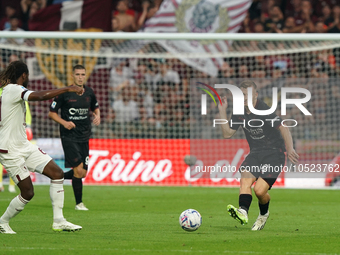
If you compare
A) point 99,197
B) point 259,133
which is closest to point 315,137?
point 99,197

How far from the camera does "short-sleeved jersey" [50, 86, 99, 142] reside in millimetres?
10922

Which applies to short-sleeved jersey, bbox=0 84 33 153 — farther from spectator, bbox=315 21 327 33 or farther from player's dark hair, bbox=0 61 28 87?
spectator, bbox=315 21 327 33

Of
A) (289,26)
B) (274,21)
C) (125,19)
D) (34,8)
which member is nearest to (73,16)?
(34,8)

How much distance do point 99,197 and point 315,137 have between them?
7.00m

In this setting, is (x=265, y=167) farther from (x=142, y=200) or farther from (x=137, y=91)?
(x=137, y=91)

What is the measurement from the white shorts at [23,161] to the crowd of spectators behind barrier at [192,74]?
9.90 m

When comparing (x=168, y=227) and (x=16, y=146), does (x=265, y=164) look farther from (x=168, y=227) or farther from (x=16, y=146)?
(x=16, y=146)

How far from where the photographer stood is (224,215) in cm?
1021

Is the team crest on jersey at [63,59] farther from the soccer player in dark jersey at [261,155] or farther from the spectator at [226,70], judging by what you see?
the soccer player in dark jersey at [261,155]

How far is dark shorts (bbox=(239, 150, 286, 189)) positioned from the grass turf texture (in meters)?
0.75

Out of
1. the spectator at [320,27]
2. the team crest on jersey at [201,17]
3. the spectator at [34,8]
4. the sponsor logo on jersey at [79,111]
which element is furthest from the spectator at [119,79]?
the sponsor logo on jersey at [79,111]

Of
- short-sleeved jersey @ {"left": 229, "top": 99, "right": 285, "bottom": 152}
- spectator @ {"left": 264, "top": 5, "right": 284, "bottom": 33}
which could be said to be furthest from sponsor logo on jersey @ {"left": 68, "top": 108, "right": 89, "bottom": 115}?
spectator @ {"left": 264, "top": 5, "right": 284, "bottom": 33}

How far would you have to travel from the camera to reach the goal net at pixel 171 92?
16344 mm

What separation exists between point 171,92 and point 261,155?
10361mm
